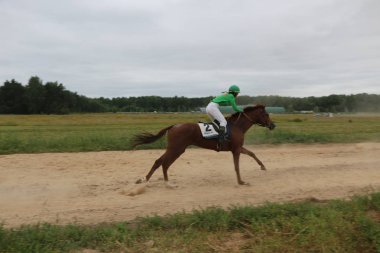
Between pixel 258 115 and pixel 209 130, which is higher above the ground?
pixel 258 115

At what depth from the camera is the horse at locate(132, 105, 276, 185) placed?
11.9 metres

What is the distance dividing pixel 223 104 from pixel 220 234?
5749mm

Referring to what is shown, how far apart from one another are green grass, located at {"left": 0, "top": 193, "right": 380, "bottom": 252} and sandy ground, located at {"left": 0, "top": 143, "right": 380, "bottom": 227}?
1.17m

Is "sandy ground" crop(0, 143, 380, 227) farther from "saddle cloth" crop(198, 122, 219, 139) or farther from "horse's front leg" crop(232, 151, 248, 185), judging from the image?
"saddle cloth" crop(198, 122, 219, 139)

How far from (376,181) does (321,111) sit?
57.1 metres

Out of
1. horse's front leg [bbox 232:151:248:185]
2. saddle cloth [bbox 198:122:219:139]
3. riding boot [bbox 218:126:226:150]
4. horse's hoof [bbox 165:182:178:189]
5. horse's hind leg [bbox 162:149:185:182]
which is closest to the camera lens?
horse's hoof [bbox 165:182:178:189]

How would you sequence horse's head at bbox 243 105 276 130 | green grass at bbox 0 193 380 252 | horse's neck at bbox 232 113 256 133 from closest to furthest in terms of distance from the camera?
green grass at bbox 0 193 380 252 → horse's neck at bbox 232 113 256 133 → horse's head at bbox 243 105 276 130

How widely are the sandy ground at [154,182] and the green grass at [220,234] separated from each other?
1.17 meters

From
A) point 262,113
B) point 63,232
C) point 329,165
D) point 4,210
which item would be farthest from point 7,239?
point 329,165

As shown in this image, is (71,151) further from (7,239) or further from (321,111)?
(321,111)

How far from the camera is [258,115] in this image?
516 inches

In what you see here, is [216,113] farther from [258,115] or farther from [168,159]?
[168,159]

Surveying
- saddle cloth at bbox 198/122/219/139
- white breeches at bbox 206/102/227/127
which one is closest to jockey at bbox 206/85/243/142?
white breeches at bbox 206/102/227/127

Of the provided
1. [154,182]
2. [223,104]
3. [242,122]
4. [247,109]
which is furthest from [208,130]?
[154,182]
